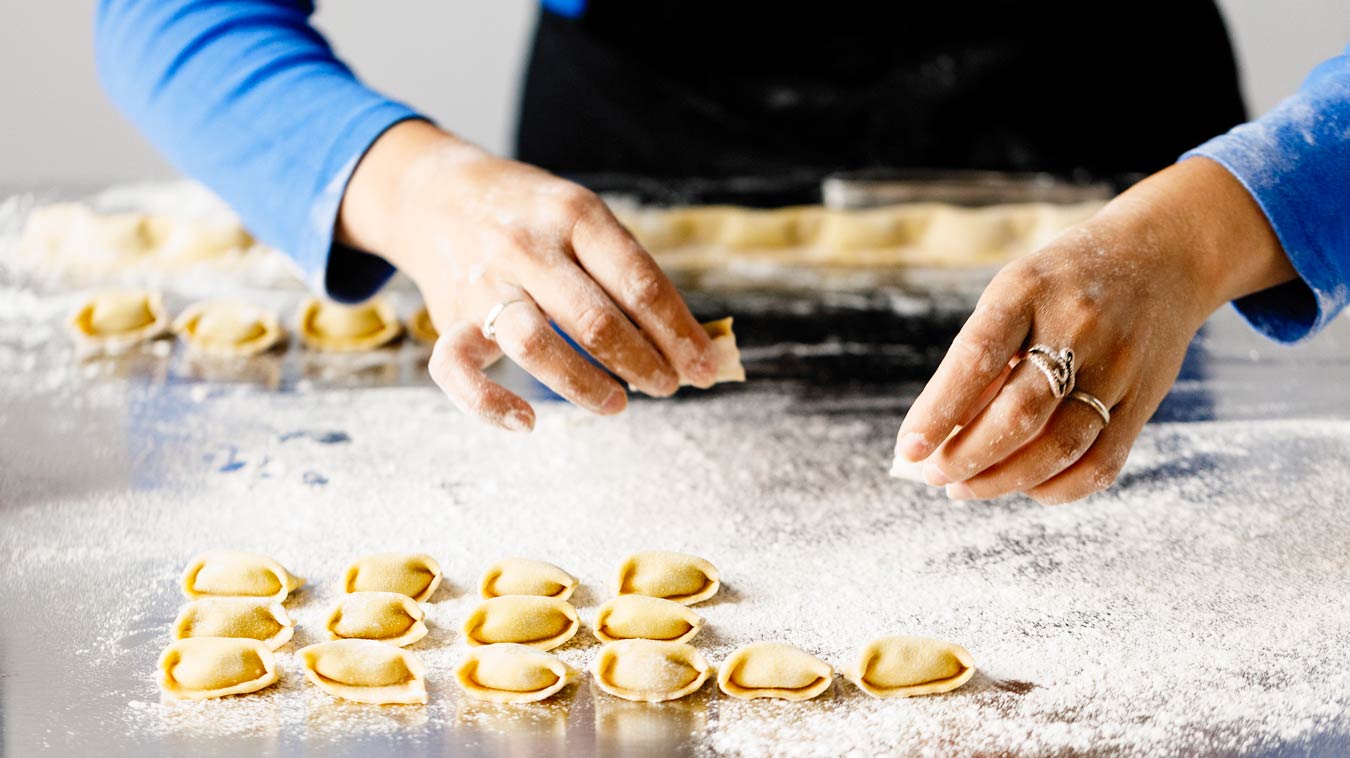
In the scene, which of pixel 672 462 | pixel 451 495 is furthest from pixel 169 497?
pixel 672 462

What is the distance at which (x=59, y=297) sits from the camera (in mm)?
1544

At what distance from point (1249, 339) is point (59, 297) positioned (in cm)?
142

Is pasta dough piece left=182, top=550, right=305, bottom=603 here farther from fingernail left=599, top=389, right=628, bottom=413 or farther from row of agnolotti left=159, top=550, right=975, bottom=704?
fingernail left=599, top=389, right=628, bottom=413

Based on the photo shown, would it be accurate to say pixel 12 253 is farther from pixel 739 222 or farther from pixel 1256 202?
pixel 1256 202

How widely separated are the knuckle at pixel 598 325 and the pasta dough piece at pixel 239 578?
28 centimetres

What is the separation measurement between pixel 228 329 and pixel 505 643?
0.74 metres

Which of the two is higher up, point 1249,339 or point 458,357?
point 458,357

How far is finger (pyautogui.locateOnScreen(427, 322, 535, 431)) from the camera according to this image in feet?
3.04

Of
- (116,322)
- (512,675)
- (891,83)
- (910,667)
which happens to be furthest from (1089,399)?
(116,322)

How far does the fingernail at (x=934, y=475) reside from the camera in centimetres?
83

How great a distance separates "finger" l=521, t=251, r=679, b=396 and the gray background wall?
235 cm

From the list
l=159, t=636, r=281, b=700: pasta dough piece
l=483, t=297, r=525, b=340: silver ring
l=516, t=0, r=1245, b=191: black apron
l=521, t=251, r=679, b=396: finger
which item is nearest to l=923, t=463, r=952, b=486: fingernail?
l=521, t=251, r=679, b=396: finger

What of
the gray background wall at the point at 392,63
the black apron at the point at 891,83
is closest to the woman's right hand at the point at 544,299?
the black apron at the point at 891,83

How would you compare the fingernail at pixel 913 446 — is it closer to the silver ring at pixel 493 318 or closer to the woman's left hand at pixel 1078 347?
the woman's left hand at pixel 1078 347
